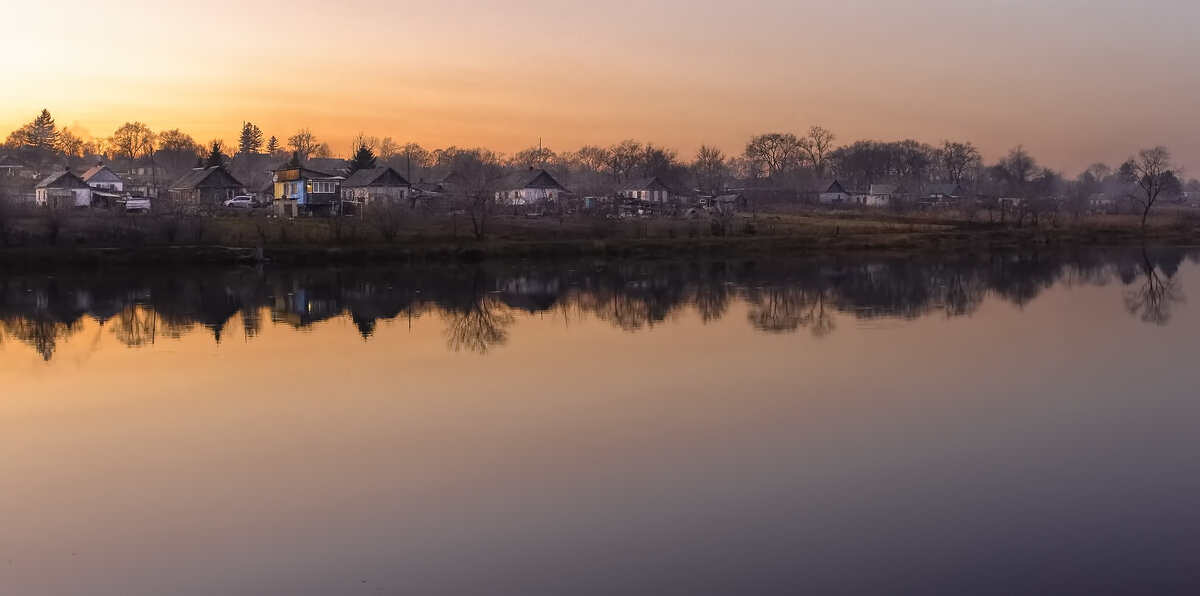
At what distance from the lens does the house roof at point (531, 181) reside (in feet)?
265

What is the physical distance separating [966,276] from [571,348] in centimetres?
2376

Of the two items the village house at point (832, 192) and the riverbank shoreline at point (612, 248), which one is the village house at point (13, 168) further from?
the village house at point (832, 192)

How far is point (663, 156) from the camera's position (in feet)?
371

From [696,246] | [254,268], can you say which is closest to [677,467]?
[254,268]

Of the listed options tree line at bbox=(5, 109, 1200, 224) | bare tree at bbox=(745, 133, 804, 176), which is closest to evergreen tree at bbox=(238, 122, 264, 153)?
Result: tree line at bbox=(5, 109, 1200, 224)

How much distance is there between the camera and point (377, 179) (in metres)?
72.2

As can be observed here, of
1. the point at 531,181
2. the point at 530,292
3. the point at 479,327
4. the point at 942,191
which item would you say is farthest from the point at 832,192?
the point at 479,327

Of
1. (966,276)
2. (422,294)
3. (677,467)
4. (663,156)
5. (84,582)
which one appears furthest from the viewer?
(663,156)

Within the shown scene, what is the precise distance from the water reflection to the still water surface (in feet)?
1.63

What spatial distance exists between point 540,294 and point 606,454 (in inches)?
863

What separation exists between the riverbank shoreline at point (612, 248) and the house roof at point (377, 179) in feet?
77.5

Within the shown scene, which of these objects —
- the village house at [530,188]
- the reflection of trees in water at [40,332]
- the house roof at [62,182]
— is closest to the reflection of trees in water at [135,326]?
the reflection of trees in water at [40,332]

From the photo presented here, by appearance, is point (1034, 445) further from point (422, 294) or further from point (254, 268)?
point (254, 268)

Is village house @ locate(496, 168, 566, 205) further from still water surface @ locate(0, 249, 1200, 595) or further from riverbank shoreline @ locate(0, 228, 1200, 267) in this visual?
still water surface @ locate(0, 249, 1200, 595)
